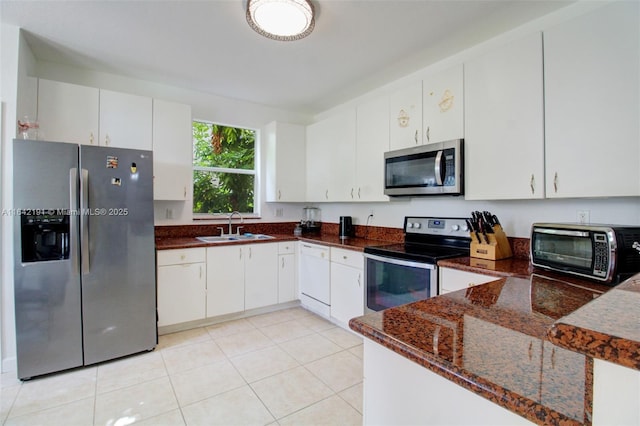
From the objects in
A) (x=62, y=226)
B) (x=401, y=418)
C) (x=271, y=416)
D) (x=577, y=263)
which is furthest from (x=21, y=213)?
(x=577, y=263)

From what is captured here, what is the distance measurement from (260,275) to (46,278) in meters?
1.78

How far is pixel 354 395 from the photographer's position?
2.00m

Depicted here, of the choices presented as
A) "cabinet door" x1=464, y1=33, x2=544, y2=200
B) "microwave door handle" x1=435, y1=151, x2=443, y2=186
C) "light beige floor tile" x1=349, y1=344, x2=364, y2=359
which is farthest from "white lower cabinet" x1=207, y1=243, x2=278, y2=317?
"cabinet door" x1=464, y1=33, x2=544, y2=200

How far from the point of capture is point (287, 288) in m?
3.55

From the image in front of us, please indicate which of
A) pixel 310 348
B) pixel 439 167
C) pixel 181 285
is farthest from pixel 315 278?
pixel 439 167

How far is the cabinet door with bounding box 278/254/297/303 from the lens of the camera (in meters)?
3.50

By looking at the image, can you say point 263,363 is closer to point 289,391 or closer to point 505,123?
point 289,391

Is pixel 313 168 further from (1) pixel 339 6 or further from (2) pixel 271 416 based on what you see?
(2) pixel 271 416

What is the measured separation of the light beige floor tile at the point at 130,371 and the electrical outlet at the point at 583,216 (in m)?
3.08

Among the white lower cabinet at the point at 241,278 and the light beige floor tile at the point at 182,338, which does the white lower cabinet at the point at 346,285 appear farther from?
the light beige floor tile at the point at 182,338

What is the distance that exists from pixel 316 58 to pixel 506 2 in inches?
56.5

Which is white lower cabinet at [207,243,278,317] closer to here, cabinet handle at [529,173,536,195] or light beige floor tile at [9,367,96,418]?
light beige floor tile at [9,367,96,418]

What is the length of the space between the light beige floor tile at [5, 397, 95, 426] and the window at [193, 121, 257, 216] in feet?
7.01

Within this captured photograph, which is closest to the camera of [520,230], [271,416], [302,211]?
[271,416]
